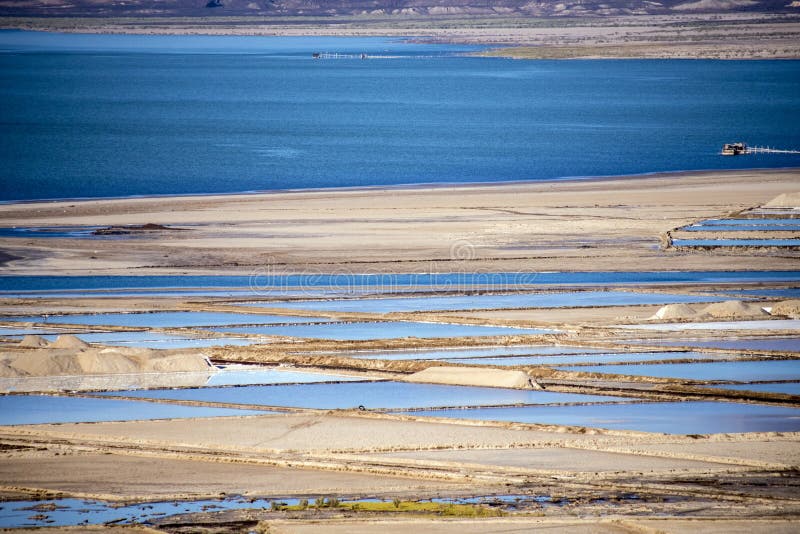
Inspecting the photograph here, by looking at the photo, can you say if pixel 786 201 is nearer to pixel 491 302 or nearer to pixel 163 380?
pixel 491 302

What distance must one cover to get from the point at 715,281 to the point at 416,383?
10.3 meters

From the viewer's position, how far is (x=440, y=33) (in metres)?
186

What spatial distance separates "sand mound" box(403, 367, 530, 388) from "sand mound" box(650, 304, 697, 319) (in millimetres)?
5268

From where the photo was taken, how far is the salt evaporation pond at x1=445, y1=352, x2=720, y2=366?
21172 mm

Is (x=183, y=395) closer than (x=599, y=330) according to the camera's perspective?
Yes

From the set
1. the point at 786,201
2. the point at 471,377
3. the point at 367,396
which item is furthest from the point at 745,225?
the point at 367,396

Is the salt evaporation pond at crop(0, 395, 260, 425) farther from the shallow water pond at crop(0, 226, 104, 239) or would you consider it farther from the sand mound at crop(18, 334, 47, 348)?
the shallow water pond at crop(0, 226, 104, 239)

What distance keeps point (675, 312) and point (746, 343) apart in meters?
1.94

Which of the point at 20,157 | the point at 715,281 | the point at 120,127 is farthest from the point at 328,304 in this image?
the point at 120,127

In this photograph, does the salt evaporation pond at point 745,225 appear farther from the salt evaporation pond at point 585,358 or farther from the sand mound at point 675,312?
the salt evaporation pond at point 585,358

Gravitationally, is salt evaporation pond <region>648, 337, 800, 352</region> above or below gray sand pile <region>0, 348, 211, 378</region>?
below

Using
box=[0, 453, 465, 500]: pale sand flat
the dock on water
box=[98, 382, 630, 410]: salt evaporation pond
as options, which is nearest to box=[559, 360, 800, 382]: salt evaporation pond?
box=[98, 382, 630, 410]: salt evaporation pond

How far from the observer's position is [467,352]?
21.9 metres

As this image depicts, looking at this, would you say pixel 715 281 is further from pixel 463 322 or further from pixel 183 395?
pixel 183 395
